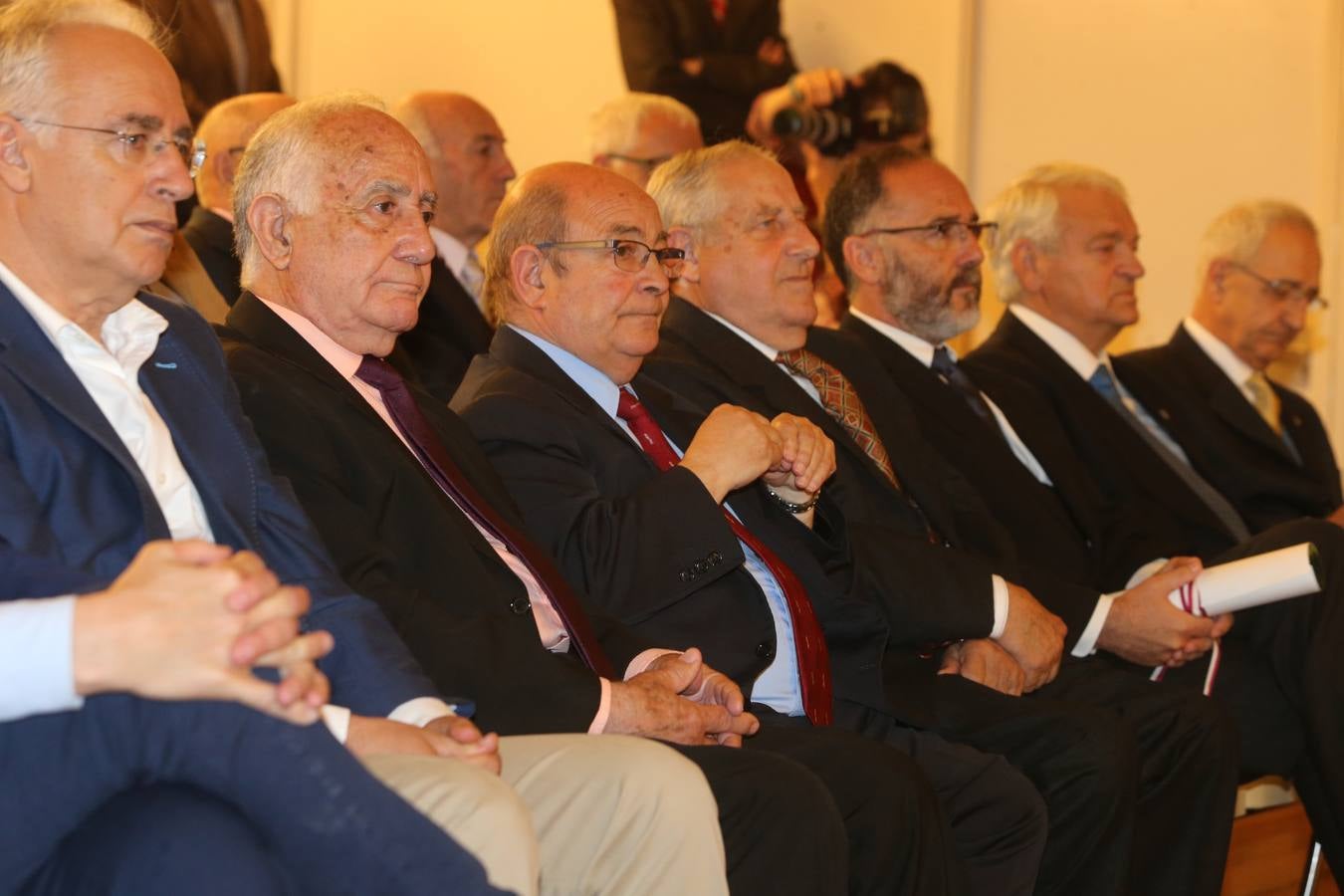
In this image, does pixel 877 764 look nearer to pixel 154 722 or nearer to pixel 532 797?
pixel 532 797

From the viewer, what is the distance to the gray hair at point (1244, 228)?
4.78 metres

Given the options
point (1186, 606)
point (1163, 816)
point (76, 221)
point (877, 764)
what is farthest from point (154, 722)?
point (1186, 606)

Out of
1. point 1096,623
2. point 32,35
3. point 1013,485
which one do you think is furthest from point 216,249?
point 1096,623

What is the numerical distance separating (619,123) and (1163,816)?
8.20ft

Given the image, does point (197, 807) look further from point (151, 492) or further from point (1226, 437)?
point (1226, 437)

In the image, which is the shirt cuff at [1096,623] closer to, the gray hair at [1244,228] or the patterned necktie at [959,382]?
the patterned necktie at [959,382]

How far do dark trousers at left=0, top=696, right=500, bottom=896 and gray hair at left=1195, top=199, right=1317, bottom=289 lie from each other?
3.81m

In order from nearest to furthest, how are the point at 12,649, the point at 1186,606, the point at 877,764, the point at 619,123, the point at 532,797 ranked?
1. the point at 12,649
2. the point at 532,797
3. the point at 877,764
4. the point at 1186,606
5. the point at 619,123

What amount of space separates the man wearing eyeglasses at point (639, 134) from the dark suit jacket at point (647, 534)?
1.89 m

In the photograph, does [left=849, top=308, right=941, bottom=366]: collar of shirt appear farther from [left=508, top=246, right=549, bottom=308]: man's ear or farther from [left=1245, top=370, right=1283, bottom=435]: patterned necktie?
[left=1245, top=370, right=1283, bottom=435]: patterned necktie

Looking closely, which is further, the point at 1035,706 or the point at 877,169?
the point at 877,169

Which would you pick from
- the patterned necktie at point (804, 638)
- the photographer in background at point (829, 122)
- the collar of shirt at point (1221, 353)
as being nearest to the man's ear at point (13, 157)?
the patterned necktie at point (804, 638)

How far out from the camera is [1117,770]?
2850 mm

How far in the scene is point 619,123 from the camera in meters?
4.70
